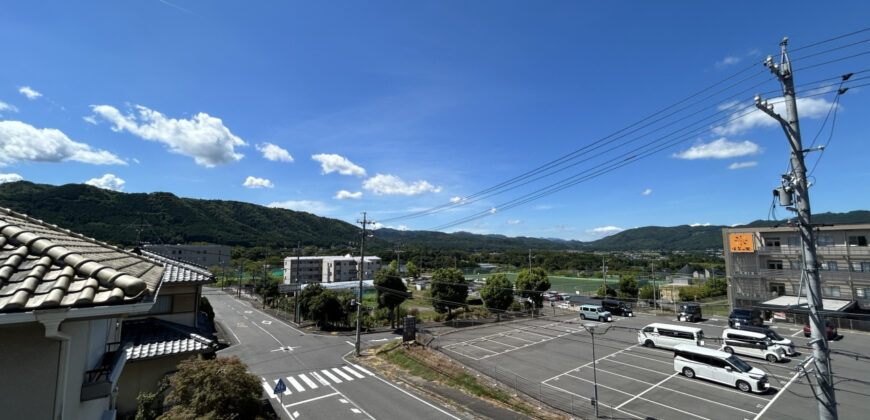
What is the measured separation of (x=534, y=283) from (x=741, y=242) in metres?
23.1

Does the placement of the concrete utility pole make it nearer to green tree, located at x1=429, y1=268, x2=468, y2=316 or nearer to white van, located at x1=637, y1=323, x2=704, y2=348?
white van, located at x1=637, y1=323, x2=704, y2=348

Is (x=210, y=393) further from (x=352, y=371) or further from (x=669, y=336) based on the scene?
(x=669, y=336)

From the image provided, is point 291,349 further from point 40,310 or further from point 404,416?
point 40,310

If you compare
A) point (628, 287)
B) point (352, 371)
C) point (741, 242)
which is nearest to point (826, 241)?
point (741, 242)

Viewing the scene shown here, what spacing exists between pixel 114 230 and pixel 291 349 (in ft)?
292

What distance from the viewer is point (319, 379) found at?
1989 centimetres

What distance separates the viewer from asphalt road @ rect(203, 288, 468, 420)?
15.7m

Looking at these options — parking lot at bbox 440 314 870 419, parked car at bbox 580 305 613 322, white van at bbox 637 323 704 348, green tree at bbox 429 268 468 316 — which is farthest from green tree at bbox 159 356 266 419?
parked car at bbox 580 305 613 322

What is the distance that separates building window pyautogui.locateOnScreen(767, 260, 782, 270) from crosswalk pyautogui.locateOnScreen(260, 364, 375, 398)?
141 ft

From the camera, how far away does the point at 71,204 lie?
8725cm

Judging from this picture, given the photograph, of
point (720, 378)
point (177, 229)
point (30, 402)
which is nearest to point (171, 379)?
point (30, 402)

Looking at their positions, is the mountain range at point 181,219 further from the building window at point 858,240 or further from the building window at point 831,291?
the building window at point 831,291

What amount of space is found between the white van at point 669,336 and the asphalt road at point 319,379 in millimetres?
17650

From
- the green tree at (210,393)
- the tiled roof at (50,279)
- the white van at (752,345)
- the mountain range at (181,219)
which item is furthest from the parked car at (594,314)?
the tiled roof at (50,279)
